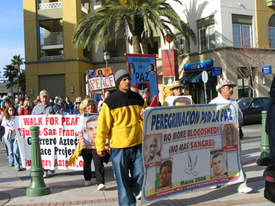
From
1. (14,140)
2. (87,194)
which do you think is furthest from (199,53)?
(87,194)

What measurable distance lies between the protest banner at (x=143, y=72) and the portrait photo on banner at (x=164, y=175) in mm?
5260

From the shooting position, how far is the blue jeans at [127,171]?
13.0ft

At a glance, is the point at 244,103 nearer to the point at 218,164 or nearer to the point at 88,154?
the point at 218,164

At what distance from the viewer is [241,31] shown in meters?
25.1

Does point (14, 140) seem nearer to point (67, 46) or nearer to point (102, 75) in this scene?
point (102, 75)

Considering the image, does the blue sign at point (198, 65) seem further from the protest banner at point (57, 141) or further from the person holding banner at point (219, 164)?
the person holding banner at point (219, 164)

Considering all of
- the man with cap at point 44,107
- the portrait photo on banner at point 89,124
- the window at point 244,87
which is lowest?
the portrait photo on banner at point 89,124

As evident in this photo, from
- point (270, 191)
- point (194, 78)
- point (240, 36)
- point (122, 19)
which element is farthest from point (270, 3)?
point (270, 191)

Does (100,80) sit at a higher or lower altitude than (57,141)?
higher

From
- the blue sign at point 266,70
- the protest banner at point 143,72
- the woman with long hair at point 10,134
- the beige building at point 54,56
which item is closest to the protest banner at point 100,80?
the protest banner at point 143,72

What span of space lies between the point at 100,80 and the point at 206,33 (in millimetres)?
15177

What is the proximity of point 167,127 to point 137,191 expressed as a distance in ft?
3.33

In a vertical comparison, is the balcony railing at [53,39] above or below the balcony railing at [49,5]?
below

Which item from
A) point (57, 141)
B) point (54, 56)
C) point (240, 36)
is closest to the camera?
point (57, 141)
